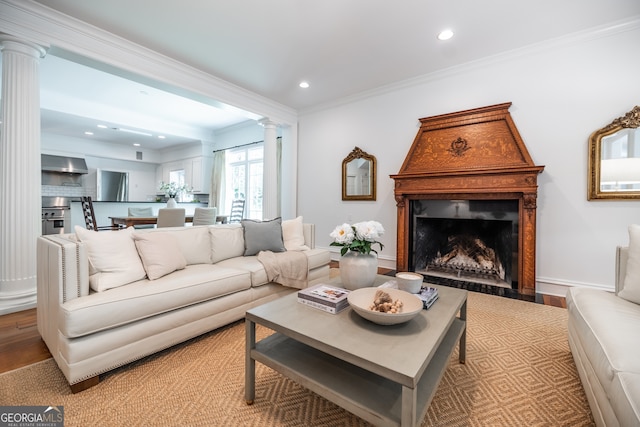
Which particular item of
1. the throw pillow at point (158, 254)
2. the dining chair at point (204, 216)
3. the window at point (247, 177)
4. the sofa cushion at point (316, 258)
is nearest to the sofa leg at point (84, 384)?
the throw pillow at point (158, 254)

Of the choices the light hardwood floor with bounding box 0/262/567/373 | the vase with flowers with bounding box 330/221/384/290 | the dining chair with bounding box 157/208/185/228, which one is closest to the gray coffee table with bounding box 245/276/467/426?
the vase with flowers with bounding box 330/221/384/290

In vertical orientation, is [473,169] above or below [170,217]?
above

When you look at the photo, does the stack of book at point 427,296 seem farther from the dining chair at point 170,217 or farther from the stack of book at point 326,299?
the dining chair at point 170,217

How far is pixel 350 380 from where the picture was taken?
1.12 metres

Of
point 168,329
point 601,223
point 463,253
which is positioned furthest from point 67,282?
point 601,223

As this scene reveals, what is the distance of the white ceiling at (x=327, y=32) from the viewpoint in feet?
7.87

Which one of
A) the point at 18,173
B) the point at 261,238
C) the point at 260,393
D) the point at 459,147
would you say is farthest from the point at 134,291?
the point at 459,147

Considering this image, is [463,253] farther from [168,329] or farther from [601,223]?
[168,329]

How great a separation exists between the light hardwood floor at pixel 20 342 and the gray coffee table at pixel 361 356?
148 centimetres

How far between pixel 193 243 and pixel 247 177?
14.0 ft

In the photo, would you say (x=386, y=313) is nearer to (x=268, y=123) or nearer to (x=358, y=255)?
(x=358, y=255)

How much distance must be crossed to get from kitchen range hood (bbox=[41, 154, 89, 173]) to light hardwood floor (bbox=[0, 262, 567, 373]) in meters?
5.51

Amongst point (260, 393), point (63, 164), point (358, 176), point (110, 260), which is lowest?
point (260, 393)

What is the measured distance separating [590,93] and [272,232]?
352 centimetres
